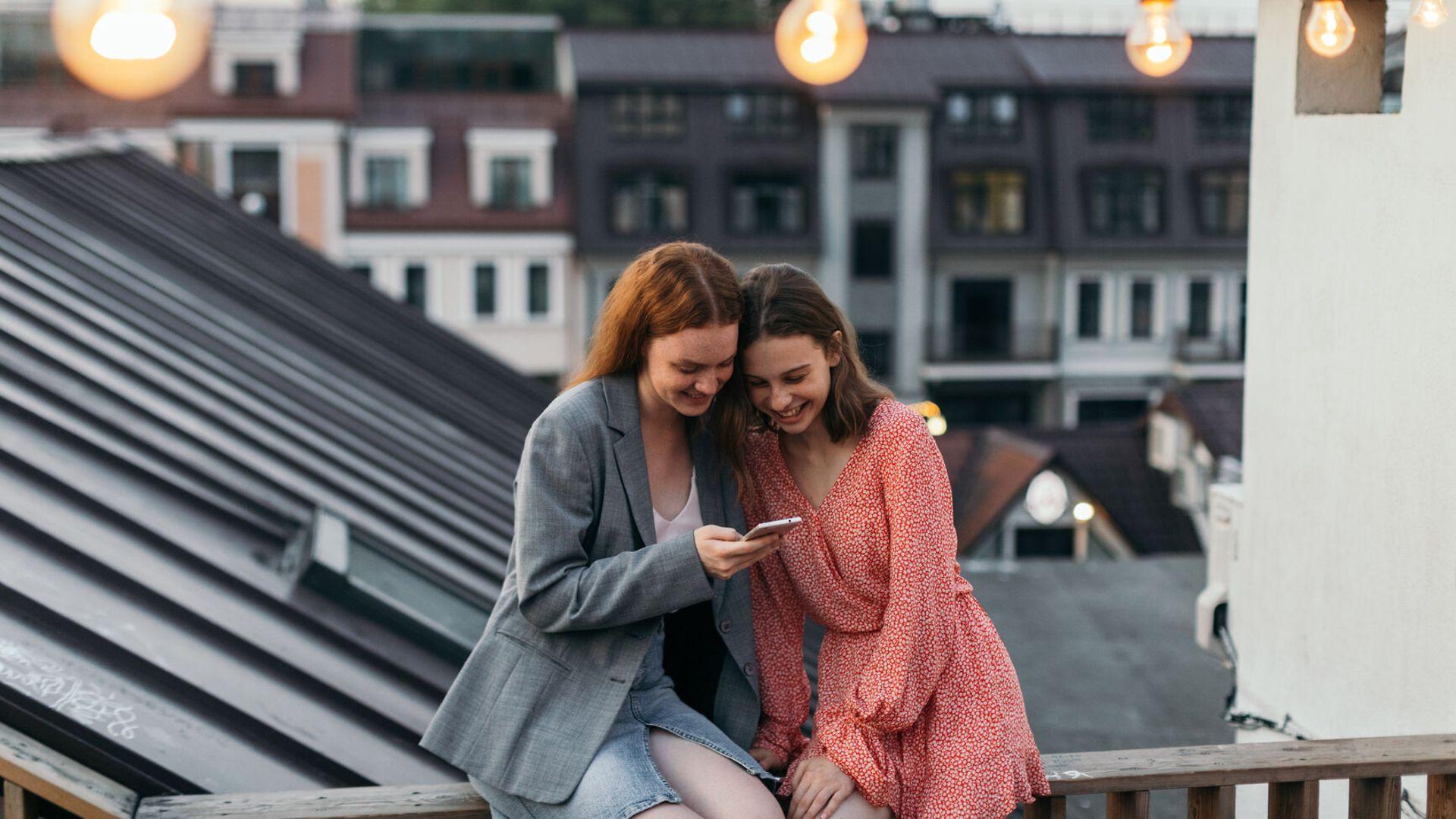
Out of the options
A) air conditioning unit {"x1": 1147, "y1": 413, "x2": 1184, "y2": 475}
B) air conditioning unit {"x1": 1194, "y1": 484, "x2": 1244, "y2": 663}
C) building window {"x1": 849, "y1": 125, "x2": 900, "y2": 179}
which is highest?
building window {"x1": 849, "y1": 125, "x2": 900, "y2": 179}

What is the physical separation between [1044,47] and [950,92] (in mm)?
2499

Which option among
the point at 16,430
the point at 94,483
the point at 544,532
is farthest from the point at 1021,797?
the point at 16,430

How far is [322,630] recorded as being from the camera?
4207 mm

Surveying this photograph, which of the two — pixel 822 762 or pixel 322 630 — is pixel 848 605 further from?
pixel 322 630

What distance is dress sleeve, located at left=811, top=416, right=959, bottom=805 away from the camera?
2797mm

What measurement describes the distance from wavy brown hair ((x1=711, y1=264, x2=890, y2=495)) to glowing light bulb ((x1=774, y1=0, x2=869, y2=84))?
239 centimetres

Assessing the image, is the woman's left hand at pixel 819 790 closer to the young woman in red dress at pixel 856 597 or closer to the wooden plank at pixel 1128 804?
the young woman in red dress at pixel 856 597

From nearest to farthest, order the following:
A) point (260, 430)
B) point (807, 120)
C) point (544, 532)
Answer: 1. point (544, 532)
2. point (260, 430)
3. point (807, 120)

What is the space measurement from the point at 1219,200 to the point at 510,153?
14.5 meters

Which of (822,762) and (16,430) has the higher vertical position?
(16,430)

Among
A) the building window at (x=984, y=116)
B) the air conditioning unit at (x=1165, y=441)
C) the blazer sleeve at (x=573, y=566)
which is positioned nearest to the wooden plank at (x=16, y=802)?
the blazer sleeve at (x=573, y=566)

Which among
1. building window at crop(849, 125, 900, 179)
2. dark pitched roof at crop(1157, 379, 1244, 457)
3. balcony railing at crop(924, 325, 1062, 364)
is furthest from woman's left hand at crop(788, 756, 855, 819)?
balcony railing at crop(924, 325, 1062, 364)

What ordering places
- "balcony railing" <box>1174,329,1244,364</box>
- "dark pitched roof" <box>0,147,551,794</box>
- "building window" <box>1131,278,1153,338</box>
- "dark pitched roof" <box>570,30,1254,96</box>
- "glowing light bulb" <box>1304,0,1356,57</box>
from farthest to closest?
1. "building window" <box>1131,278,1153,338</box>
2. "balcony railing" <box>1174,329,1244,364</box>
3. "dark pitched roof" <box>570,30,1254,96</box>
4. "glowing light bulb" <box>1304,0,1356,57</box>
5. "dark pitched roof" <box>0,147,551,794</box>

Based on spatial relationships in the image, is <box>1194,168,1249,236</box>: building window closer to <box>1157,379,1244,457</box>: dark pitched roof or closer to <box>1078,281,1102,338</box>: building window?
<box>1078,281,1102,338</box>: building window
